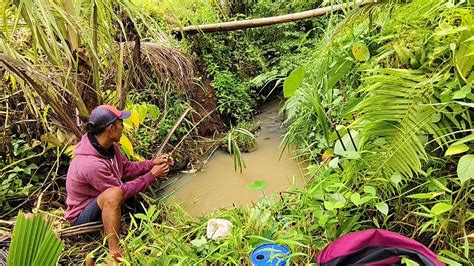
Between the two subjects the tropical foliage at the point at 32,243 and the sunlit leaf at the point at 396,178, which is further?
the sunlit leaf at the point at 396,178

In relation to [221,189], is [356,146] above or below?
above

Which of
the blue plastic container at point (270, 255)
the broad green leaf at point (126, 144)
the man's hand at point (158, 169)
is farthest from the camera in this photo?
the broad green leaf at point (126, 144)

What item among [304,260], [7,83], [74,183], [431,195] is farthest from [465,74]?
[7,83]

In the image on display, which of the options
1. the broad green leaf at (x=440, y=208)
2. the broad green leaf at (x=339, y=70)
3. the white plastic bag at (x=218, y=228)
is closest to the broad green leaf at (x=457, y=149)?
the broad green leaf at (x=440, y=208)

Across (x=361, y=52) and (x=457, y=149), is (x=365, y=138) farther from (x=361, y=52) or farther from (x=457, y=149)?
(x=361, y=52)

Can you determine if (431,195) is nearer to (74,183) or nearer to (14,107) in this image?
(74,183)

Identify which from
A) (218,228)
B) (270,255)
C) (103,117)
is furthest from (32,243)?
(103,117)

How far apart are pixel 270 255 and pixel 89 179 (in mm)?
1303

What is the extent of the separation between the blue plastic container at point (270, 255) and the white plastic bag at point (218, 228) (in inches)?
11.5

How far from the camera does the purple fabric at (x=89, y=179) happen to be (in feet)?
7.47

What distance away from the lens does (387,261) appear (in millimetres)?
1311

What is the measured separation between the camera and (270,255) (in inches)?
63.9

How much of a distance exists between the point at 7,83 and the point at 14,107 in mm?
239

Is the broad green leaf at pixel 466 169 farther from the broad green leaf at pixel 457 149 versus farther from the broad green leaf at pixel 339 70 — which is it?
the broad green leaf at pixel 339 70
